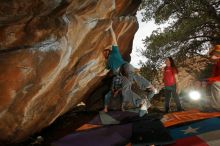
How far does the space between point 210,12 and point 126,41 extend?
175 inches

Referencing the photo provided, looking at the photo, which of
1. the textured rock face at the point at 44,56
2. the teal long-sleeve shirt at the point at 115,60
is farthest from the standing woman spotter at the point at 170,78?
the textured rock face at the point at 44,56

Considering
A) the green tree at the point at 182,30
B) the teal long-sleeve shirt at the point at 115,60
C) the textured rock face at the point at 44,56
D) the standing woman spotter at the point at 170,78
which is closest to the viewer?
the textured rock face at the point at 44,56

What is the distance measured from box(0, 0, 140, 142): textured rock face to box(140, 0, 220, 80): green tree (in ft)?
16.5

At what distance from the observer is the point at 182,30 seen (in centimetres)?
1627

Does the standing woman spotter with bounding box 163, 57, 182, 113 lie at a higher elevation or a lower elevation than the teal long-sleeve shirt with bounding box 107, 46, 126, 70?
lower

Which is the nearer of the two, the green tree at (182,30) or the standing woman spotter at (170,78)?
the standing woman spotter at (170,78)

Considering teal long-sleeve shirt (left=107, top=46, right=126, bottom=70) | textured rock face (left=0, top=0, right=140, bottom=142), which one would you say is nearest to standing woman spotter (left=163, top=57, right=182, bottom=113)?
teal long-sleeve shirt (left=107, top=46, right=126, bottom=70)

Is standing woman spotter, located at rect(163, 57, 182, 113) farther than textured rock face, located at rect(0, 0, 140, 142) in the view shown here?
Yes

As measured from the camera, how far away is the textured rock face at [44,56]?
28.1ft

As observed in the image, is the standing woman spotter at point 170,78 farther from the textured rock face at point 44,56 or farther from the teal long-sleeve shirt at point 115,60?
the textured rock face at point 44,56

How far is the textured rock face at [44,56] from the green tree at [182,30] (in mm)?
5038

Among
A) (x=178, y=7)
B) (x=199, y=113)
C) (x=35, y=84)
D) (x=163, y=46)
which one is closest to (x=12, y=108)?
(x=35, y=84)

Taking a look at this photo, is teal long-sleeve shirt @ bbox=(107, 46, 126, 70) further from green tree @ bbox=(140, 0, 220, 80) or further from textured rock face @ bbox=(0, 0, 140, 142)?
green tree @ bbox=(140, 0, 220, 80)

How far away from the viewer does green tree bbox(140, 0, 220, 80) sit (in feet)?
54.4
